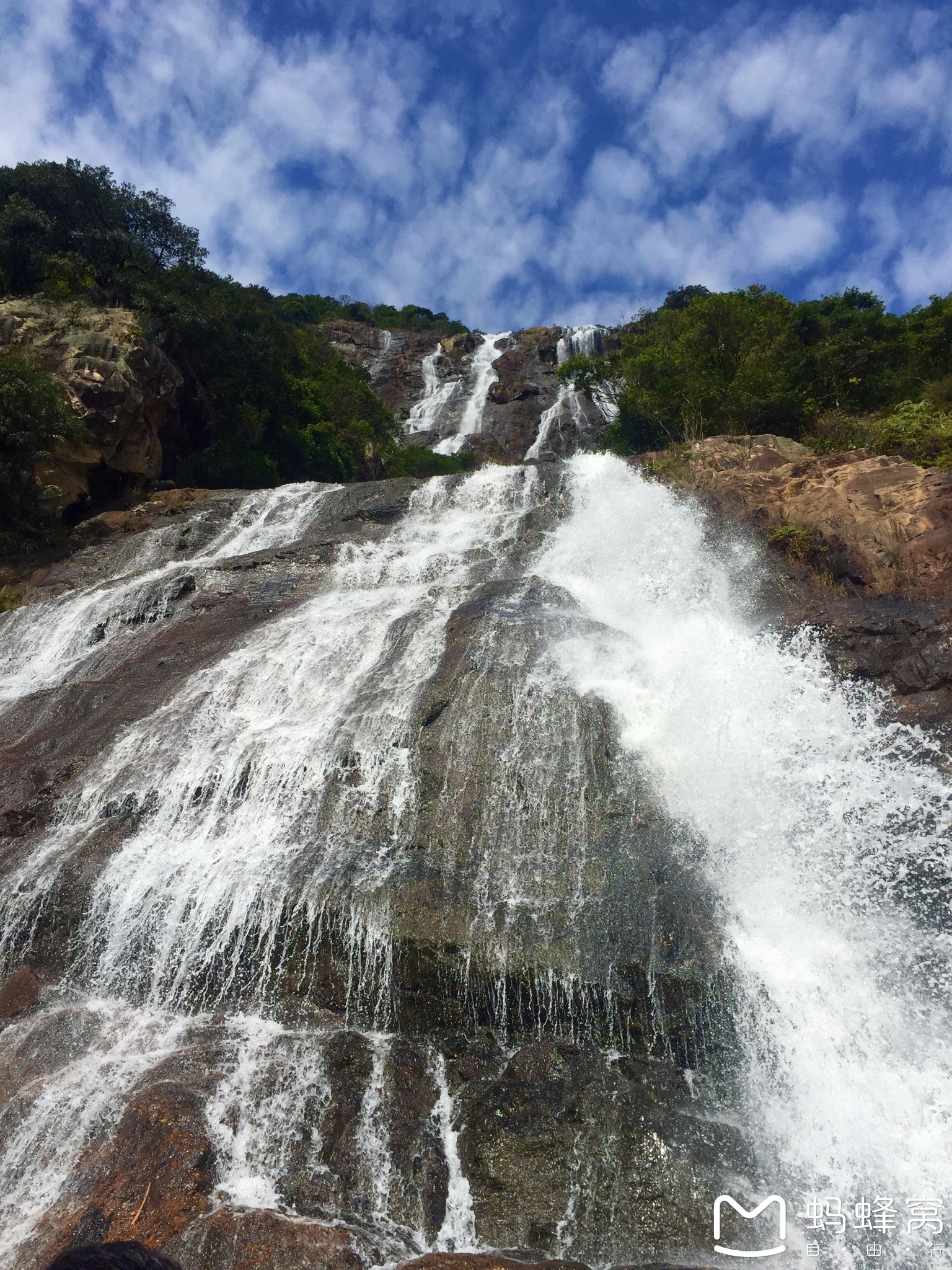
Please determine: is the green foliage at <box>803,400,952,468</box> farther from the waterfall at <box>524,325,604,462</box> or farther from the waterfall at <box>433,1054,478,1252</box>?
the waterfall at <box>524,325,604,462</box>

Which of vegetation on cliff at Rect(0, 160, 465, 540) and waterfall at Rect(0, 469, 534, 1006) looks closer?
waterfall at Rect(0, 469, 534, 1006)

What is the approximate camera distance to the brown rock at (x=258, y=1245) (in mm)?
4801

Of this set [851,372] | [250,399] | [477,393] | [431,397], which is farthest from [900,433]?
[431,397]

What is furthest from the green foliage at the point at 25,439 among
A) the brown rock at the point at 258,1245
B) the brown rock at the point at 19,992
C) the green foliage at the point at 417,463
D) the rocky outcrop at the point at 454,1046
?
the brown rock at the point at 258,1245

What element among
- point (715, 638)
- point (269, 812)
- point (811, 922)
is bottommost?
point (811, 922)

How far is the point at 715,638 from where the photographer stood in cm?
1170

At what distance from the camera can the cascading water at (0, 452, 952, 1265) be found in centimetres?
592

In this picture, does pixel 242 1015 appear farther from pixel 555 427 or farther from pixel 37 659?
pixel 555 427

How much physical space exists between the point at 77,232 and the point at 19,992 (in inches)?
990

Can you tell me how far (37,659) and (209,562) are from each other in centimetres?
412

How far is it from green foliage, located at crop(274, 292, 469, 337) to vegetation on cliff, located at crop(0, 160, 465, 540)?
28.2 m

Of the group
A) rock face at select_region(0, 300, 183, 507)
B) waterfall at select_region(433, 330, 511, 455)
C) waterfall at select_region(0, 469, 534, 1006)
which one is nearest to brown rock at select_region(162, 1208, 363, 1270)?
waterfall at select_region(0, 469, 534, 1006)

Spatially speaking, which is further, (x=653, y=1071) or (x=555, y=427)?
(x=555, y=427)

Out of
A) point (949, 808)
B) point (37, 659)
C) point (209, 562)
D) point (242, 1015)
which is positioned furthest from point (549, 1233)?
point (209, 562)
